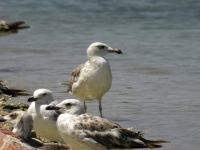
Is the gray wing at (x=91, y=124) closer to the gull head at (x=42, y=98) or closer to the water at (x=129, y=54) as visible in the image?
the gull head at (x=42, y=98)

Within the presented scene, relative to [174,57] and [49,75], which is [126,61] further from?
[49,75]

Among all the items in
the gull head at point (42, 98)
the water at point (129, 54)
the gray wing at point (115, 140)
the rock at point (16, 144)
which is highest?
the gull head at point (42, 98)

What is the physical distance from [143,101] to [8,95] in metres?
2.35

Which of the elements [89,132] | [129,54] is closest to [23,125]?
[89,132]

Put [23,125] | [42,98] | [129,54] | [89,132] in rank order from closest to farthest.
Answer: [23,125]
[89,132]
[42,98]
[129,54]

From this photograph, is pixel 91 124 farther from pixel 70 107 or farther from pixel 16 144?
pixel 16 144

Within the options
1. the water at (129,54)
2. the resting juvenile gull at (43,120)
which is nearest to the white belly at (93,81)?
the water at (129,54)

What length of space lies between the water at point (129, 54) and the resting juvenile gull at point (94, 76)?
1.66 ft

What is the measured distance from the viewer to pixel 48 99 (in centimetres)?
1121

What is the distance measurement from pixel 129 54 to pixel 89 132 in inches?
416

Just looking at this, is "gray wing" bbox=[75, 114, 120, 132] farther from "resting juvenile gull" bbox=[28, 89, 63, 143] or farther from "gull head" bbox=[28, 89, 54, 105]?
"gull head" bbox=[28, 89, 54, 105]

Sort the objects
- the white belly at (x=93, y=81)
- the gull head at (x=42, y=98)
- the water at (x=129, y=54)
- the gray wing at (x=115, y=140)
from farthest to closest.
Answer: the water at (x=129, y=54)
the white belly at (x=93, y=81)
the gull head at (x=42, y=98)
the gray wing at (x=115, y=140)

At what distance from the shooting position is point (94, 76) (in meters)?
13.6

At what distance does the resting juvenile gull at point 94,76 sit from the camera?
532 inches
